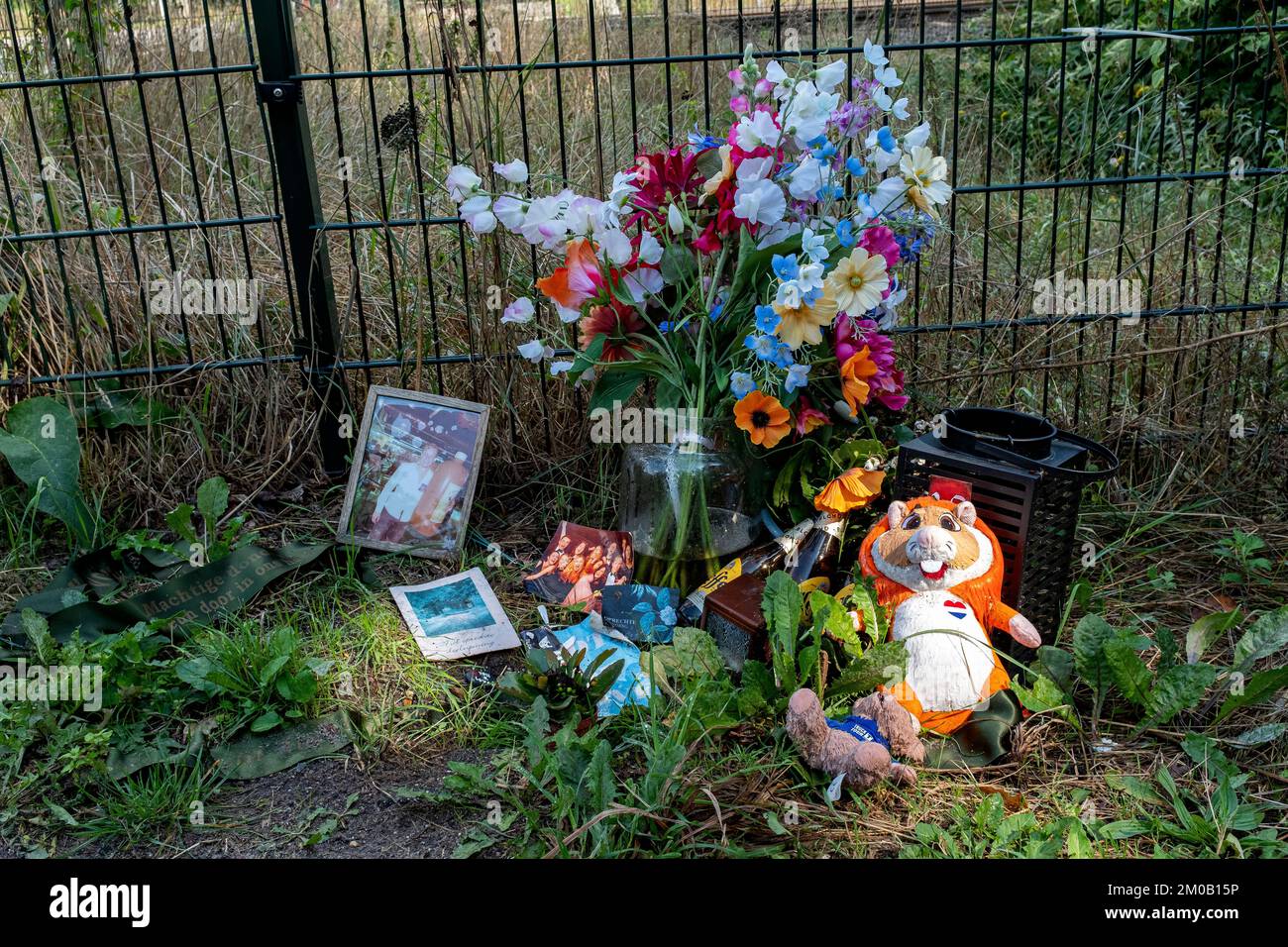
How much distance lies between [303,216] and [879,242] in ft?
5.11

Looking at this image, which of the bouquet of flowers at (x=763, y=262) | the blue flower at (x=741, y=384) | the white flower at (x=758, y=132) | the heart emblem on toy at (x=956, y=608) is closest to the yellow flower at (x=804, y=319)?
the bouquet of flowers at (x=763, y=262)

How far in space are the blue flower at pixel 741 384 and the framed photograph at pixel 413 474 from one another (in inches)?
32.7

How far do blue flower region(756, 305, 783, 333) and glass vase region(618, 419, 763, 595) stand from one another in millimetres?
321

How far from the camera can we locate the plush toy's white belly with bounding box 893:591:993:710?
2.15 meters

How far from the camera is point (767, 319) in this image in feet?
7.67

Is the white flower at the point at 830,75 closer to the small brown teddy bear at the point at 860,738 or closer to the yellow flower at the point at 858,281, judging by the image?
the yellow flower at the point at 858,281

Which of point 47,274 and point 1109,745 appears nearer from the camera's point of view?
point 1109,745

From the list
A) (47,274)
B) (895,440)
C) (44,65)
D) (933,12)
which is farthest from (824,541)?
(933,12)

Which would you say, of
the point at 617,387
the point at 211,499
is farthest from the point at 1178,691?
the point at 211,499

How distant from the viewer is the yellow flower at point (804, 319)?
7.56 feet

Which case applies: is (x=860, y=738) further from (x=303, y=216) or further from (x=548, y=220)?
(x=303, y=216)

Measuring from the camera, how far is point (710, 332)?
2.59 metres

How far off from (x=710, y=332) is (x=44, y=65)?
291 centimetres
